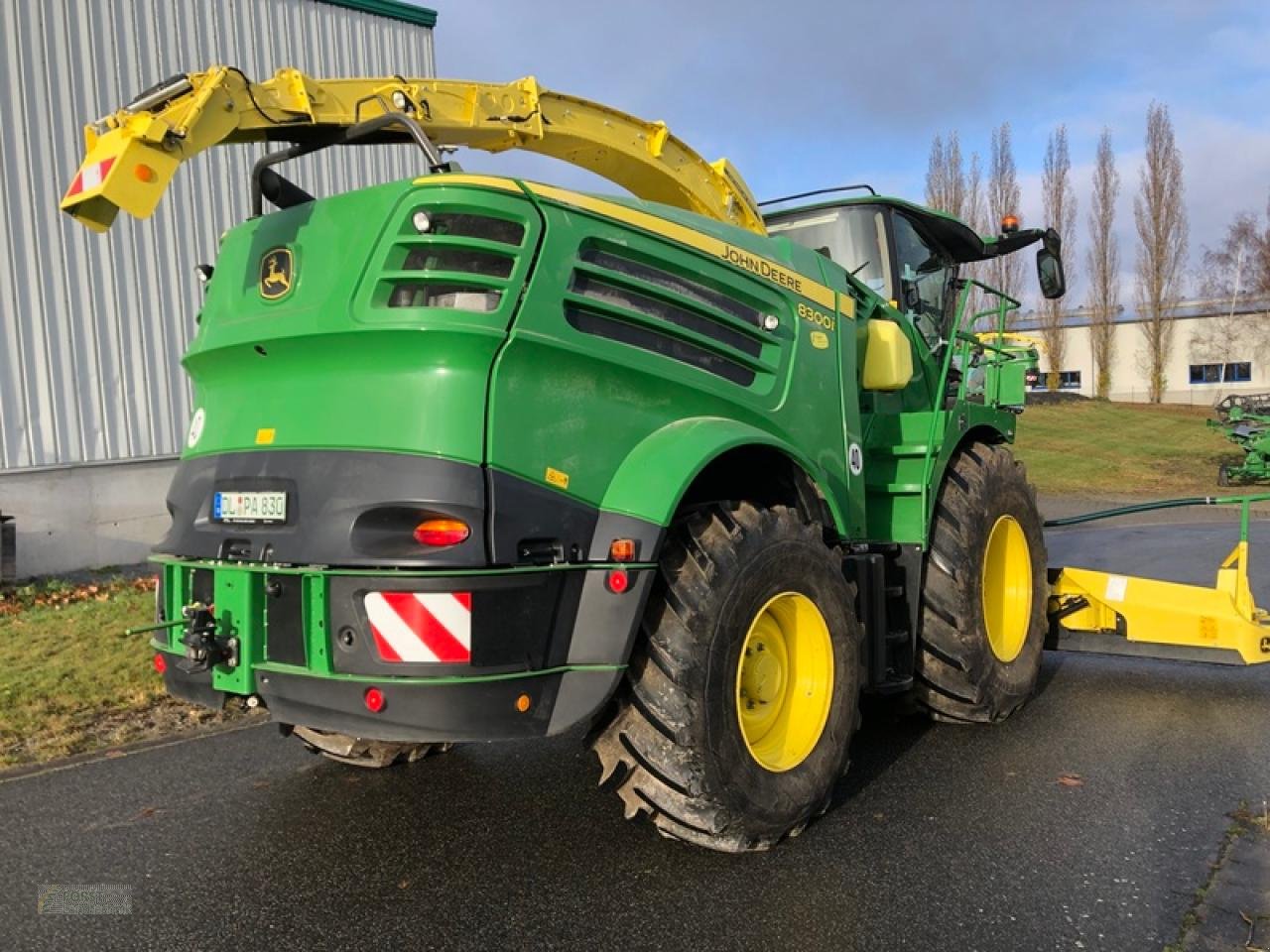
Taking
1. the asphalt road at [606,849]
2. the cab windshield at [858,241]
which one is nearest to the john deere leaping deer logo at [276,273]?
the asphalt road at [606,849]

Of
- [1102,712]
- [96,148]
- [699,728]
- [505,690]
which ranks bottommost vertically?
[1102,712]

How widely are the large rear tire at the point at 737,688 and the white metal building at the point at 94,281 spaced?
826cm

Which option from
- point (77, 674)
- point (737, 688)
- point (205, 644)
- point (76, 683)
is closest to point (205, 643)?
point (205, 644)

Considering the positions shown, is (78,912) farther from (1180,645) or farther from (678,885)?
(1180,645)

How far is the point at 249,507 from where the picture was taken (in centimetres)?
335

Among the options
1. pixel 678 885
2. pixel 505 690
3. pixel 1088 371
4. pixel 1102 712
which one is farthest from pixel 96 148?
pixel 1088 371

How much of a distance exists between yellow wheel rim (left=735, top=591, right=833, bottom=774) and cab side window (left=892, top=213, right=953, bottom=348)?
2.44 metres

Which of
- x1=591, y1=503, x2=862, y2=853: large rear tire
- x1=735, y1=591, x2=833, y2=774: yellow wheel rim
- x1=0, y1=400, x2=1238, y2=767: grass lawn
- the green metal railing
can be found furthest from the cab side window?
x1=0, y1=400, x2=1238, y2=767: grass lawn

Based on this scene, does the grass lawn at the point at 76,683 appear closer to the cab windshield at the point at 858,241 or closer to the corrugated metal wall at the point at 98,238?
the corrugated metal wall at the point at 98,238

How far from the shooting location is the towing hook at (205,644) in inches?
127

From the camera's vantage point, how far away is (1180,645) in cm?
534

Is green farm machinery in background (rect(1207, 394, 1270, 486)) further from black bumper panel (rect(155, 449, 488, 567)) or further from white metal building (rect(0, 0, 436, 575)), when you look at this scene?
black bumper panel (rect(155, 449, 488, 567))

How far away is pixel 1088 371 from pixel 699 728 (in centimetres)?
4429

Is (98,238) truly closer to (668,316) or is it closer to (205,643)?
(205,643)
